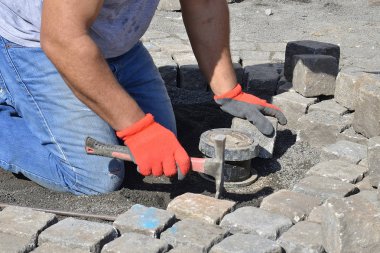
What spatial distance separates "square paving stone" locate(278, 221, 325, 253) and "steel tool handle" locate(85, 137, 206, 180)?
2.19 feet

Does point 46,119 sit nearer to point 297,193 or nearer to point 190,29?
point 190,29

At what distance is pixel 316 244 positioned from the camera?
12.1 ft

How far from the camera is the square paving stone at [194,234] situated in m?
3.68

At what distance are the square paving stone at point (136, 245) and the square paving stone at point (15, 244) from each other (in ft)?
1.28

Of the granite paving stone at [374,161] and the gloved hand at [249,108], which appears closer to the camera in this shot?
the granite paving stone at [374,161]

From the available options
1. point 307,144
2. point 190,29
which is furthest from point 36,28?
point 307,144

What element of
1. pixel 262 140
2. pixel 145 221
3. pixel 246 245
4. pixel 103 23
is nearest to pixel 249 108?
pixel 262 140

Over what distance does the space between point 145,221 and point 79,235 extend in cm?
33

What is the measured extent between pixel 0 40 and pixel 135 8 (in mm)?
888

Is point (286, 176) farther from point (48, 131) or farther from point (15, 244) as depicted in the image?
point (15, 244)

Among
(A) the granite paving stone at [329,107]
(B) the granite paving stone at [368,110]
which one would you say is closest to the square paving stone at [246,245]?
(B) the granite paving stone at [368,110]

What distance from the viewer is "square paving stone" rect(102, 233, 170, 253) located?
11.9ft

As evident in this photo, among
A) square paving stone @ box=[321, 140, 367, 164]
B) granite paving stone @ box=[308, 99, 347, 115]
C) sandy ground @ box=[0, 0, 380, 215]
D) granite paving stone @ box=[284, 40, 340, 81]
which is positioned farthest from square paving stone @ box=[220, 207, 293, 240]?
granite paving stone @ box=[284, 40, 340, 81]

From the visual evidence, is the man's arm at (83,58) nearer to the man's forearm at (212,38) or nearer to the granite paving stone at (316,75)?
the man's forearm at (212,38)
